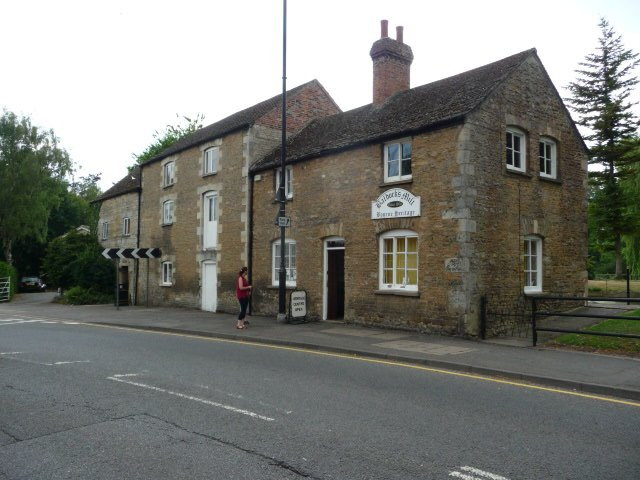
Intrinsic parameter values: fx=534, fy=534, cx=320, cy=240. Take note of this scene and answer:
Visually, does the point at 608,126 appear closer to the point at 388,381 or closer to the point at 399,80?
the point at 399,80

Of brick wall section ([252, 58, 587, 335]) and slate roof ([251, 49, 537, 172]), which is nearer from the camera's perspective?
brick wall section ([252, 58, 587, 335])

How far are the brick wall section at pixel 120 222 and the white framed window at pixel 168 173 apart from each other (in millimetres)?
3338

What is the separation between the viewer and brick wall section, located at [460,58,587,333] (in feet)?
44.0

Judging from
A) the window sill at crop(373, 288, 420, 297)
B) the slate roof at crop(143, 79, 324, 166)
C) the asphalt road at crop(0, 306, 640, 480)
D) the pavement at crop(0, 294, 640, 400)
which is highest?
the slate roof at crop(143, 79, 324, 166)

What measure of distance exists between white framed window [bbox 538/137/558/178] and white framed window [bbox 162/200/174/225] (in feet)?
54.1

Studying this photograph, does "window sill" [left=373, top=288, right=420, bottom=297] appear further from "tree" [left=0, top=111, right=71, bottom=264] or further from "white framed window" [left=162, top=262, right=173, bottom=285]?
"tree" [left=0, top=111, right=71, bottom=264]

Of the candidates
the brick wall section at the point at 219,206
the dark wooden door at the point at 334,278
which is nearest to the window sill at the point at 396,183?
the dark wooden door at the point at 334,278

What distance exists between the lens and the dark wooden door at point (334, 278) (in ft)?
55.2

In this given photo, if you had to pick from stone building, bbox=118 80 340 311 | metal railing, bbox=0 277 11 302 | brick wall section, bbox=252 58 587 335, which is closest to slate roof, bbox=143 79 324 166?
→ stone building, bbox=118 80 340 311

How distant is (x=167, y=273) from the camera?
25.5 metres

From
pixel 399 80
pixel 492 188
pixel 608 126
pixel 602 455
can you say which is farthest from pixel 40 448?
pixel 608 126

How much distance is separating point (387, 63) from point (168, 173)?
12.5m

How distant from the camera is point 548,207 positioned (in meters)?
15.4

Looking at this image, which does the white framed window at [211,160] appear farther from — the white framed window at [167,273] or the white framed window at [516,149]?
the white framed window at [516,149]
